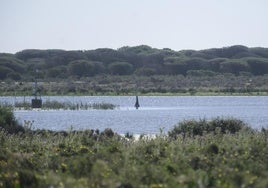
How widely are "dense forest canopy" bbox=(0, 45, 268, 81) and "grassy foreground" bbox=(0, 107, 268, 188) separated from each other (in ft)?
393

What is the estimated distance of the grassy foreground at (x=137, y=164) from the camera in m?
14.3

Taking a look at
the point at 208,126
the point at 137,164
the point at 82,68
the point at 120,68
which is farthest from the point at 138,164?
the point at 120,68

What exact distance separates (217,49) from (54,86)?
72762mm

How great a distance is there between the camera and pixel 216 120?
35.8 m

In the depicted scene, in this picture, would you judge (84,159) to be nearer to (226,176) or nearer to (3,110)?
(226,176)

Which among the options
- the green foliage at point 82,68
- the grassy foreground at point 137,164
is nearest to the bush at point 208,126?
the grassy foreground at point 137,164

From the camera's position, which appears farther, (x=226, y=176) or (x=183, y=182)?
(x=226, y=176)

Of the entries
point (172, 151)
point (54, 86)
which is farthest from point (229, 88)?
point (172, 151)

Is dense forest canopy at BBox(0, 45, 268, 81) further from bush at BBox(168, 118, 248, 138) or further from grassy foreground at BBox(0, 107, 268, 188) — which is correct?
grassy foreground at BBox(0, 107, 268, 188)

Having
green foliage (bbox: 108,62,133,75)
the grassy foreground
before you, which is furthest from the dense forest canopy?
the grassy foreground

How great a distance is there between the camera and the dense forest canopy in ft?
518

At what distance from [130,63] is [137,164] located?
156 meters

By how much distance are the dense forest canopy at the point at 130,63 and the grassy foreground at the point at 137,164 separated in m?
120

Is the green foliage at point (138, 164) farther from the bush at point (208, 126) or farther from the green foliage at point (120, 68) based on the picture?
the green foliage at point (120, 68)
